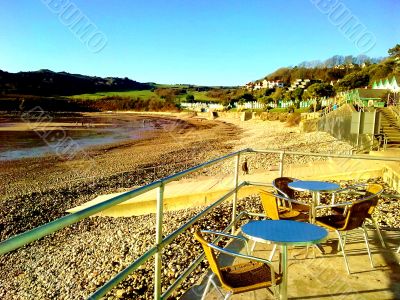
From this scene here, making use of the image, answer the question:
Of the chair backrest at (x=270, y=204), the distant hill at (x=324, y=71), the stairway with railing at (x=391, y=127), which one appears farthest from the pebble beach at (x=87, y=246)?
the distant hill at (x=324, y=71)

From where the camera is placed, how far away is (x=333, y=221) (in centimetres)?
392

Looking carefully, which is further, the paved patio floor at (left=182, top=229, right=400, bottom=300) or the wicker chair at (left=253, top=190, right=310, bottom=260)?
the wicker chair at (left=253, top=190, right=310, bottom=260)

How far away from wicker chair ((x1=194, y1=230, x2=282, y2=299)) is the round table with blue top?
138mm

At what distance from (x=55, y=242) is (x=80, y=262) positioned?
2.17 m

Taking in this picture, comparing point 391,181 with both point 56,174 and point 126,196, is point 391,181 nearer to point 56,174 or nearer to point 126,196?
point 126,196

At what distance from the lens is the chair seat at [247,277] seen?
2.41 metres

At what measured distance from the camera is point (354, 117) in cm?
1290

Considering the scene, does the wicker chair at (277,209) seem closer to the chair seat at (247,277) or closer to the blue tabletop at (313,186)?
the blue tabletop at (313,186)

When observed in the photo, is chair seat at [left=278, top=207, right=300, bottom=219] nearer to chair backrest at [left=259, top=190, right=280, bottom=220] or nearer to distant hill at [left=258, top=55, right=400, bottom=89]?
Answer: chair backrest at [left=259, top=190, right=280, bottom=220]

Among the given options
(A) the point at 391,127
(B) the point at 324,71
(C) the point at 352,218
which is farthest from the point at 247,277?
(B) the point at 324,71

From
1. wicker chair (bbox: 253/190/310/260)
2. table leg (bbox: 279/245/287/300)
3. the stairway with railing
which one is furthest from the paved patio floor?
the stairway with railing

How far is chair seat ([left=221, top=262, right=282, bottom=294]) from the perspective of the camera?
2.41m

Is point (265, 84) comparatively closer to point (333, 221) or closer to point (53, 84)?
point (53, 84)

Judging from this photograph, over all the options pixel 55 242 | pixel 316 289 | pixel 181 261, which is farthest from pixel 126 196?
pixel 55 242
